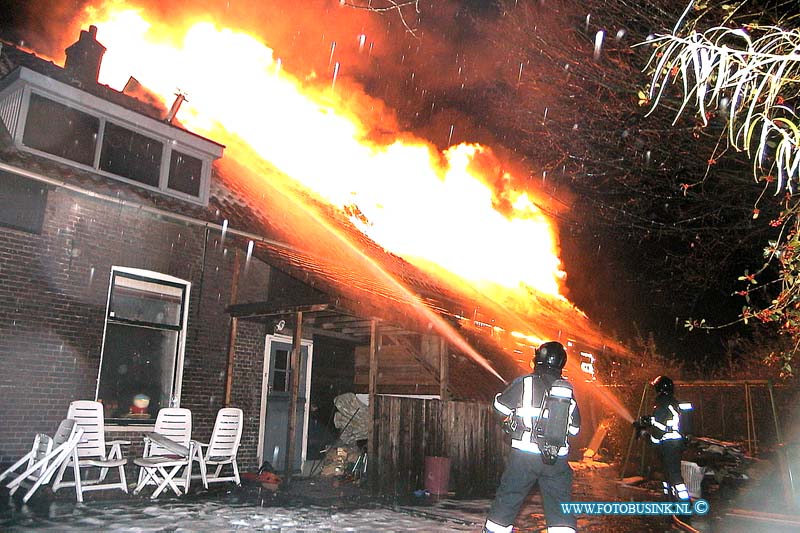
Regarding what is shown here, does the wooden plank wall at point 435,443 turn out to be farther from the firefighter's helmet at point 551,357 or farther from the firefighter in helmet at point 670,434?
the firefighter's helmet at point 551,357

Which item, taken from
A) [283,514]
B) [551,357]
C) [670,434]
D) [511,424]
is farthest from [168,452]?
[670,434]

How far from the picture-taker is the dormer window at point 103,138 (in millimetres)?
8242

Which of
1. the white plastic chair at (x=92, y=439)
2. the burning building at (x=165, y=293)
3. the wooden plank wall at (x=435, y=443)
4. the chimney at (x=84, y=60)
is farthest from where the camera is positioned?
the chimney at (x=84, y=60)

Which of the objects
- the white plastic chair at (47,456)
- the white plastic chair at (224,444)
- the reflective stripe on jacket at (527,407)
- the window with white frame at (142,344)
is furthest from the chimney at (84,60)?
the reflective stripe on jacket at (527,407)

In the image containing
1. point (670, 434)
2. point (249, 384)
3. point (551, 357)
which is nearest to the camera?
point (551, 357)

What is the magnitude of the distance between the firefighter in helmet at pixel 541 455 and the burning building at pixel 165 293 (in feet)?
12.3

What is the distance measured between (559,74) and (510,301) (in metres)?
11.1

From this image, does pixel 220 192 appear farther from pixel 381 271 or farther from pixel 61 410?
pixel 61 410

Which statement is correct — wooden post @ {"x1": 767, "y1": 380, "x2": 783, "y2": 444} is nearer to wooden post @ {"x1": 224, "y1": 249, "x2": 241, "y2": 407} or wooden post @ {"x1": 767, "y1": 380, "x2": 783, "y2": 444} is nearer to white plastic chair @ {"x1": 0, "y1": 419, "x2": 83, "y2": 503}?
wooden post @ {"x1": 224, "y1": 249, "x2": 241, "y2": 407}

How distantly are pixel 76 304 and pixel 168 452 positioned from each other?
2368 millimetres

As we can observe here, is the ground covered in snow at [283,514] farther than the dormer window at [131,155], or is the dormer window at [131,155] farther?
the dormer window at [131,155]

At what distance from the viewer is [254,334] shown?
33.0 ft

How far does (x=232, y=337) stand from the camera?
31.2 ft

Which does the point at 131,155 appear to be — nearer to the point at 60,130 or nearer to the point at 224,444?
the point at 60,130
